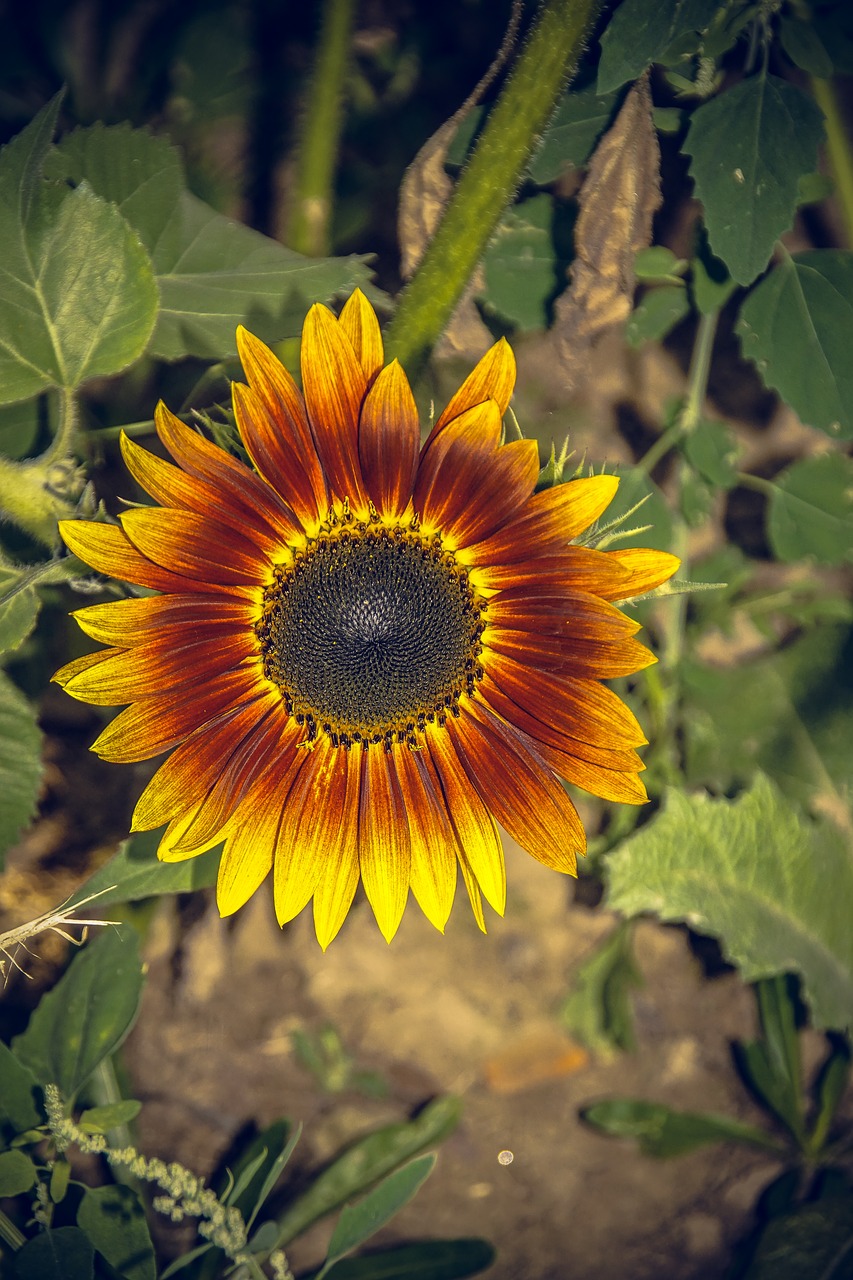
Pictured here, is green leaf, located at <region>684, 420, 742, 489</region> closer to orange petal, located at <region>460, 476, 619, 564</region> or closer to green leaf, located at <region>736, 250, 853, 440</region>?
green leaf, located at <region>736, 250, 853, 440</region>

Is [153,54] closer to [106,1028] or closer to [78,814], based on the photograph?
[78,814]

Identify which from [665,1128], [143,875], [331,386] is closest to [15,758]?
[143,875]

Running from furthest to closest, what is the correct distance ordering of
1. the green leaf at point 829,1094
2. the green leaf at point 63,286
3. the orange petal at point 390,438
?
the green leaf at point 829,1094 → the green leaf at point 63,286 → the orange petal at point 390,438

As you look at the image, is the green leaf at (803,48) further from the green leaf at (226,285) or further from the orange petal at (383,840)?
the orange petal at (383,840)

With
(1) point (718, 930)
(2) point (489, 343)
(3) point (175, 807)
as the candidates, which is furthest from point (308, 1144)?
(2) point (489, 343)

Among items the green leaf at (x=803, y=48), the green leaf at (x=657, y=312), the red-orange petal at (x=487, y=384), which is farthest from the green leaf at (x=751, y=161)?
the red-orange petal at (x=487, y=384)

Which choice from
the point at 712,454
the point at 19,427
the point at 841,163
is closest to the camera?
the point at 19,427

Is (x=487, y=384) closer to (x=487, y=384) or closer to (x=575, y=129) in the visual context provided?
(x=487, y=384)
